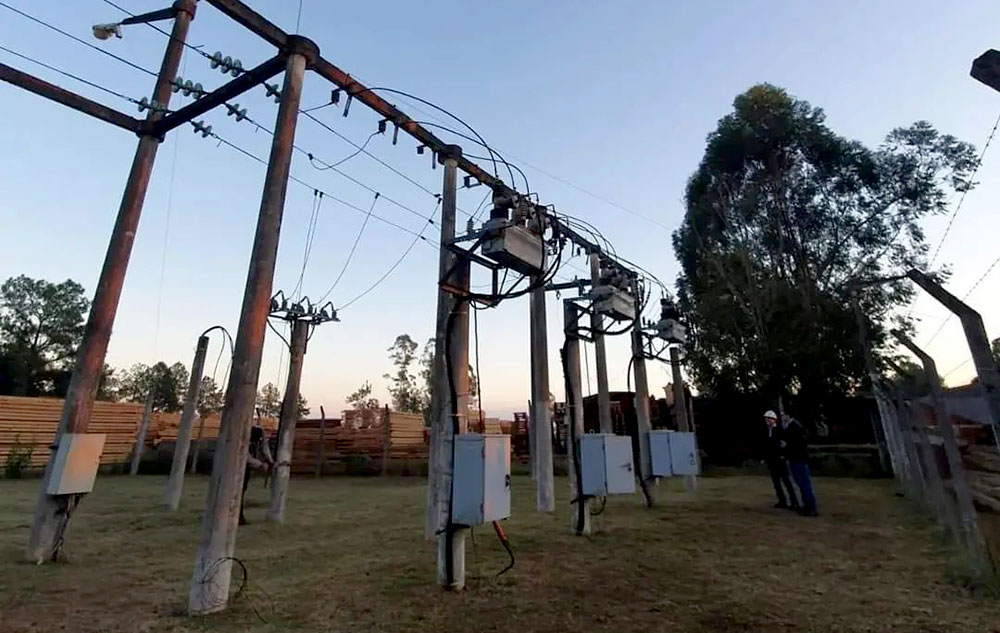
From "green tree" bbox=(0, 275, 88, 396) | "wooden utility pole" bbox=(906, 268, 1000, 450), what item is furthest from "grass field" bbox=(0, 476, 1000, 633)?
"green tree" bbox=(0, 275, 88, 396)

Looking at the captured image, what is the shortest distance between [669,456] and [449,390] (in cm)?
617

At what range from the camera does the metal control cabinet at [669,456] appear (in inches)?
388

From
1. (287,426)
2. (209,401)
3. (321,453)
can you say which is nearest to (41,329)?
(209,401)

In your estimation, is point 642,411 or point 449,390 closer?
point 449,390

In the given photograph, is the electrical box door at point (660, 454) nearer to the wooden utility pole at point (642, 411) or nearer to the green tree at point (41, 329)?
the wooden utility pole at point (642, 411)

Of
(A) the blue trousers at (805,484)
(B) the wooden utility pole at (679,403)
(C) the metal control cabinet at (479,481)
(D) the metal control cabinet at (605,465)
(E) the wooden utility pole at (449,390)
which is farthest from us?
(B) the wooden utility pole at (679,403)

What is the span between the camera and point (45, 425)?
18750 mm

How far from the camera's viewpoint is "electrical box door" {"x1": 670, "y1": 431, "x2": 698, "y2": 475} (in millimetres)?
9891

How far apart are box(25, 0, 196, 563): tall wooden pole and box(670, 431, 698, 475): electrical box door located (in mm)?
9337

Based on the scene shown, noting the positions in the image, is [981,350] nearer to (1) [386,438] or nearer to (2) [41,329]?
(1) [386,438]

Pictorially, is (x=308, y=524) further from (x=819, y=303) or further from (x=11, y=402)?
(x=819, y=303)

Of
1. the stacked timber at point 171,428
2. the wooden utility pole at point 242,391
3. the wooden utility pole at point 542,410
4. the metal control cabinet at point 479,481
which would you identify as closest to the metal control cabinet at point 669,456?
the wooden utility pole at point 542,410

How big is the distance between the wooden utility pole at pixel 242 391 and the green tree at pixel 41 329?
5174 centimetres

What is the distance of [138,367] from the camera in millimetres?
70625
